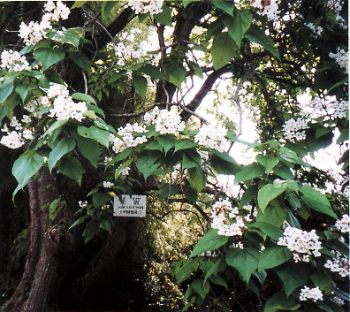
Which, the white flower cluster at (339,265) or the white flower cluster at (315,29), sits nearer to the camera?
the white flower cluster at (339,265)

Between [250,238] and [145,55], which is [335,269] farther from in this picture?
→ [145,55]

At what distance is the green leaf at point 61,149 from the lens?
45.9 inches

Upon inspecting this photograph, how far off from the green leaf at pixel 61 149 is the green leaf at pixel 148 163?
0.78 ft

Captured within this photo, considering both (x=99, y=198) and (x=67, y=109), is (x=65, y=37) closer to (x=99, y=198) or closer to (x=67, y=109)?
(x=67, y=109)

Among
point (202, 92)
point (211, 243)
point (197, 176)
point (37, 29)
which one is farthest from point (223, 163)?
point (202, 92)

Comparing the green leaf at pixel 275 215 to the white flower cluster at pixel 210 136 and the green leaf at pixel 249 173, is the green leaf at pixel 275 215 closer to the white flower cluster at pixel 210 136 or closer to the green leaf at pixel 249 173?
the green leaf at pixel 249 173

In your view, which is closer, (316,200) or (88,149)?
(316,200)

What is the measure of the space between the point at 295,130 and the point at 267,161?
36 cm

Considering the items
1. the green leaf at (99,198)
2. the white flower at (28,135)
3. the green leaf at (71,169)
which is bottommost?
the green leaf at (99,198)

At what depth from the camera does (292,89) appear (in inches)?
→ 99.0

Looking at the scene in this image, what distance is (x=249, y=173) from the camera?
1.23 metres

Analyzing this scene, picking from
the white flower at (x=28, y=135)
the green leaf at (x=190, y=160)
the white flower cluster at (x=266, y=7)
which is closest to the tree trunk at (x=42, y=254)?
the white flower at (x=28, y=135)

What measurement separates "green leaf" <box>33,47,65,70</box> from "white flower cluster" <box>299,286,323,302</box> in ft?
3.26

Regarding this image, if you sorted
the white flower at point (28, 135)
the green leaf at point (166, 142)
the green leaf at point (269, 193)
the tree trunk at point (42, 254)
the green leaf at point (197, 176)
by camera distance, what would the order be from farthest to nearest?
the tree trunk at point (42, 254) < the white flower at point (28, 135) < the green leaf at point (197, 176) < the green leaf at point (166, 142) < the green leaf at point (269, 193)
